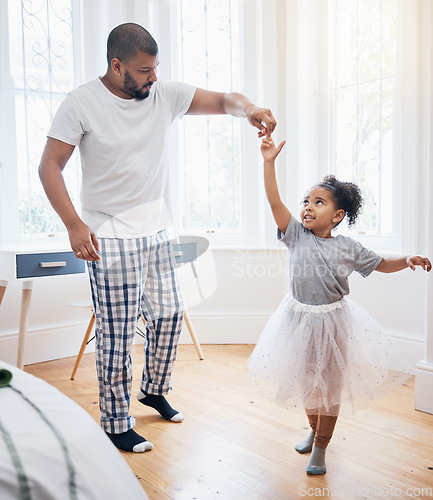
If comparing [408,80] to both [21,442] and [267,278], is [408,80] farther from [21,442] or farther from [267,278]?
[21,442]

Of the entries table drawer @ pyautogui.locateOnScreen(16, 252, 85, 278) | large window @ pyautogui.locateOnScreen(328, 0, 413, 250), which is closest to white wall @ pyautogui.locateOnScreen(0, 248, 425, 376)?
large window @ pyautogui.locateOnScreen(328, 0, 413, 250)

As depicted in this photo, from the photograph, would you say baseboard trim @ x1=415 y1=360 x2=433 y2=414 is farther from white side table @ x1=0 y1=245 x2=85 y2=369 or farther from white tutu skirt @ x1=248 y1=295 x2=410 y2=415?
white side table @ x1=0 y1=245 x2=85 y2=369

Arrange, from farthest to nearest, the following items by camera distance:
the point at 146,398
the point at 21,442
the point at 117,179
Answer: the point at 146,398, the point at 117,179, the point at 21,442

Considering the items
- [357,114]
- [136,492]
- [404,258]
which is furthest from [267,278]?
[136,492]

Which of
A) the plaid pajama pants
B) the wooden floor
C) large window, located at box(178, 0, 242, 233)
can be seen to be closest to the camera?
the wooden floor

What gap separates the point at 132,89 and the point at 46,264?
3.65 ft

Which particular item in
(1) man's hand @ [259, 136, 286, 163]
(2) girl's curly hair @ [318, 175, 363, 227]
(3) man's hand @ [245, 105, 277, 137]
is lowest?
(2) girl's curly hair @ [318, 175, 363, 227]

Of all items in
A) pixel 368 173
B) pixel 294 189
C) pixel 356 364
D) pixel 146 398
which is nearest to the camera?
pixel 356 364

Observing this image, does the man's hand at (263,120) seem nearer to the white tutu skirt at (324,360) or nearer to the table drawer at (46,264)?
the white tutu skirt at (324,360)

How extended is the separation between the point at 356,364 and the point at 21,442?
4.12 feet

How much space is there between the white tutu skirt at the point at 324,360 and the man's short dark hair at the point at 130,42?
0.99m

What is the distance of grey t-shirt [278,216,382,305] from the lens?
5.55 ft

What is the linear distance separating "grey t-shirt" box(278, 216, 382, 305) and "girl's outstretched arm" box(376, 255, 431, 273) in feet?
0.09

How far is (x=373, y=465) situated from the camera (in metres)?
1.70
